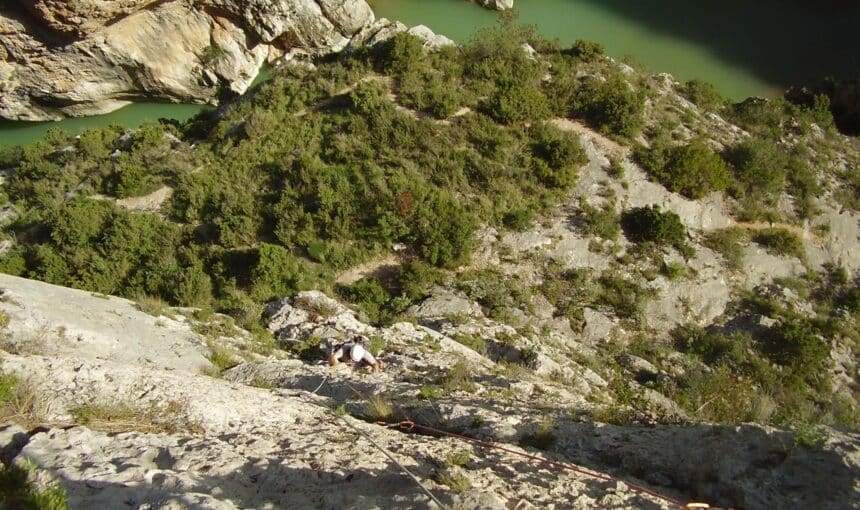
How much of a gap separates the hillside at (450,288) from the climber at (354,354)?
0.39 meters

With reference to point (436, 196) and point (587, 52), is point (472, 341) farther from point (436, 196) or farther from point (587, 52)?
point (587, 52)

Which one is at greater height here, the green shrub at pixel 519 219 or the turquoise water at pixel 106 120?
the green shrub at pixel 519 219

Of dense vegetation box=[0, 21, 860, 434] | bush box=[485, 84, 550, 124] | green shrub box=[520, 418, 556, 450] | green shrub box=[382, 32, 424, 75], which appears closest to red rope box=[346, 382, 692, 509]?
green shrub box=[520, 418, 556, 450]

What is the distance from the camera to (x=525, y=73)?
14.2 meters

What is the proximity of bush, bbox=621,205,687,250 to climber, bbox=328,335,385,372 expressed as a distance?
24.0 feet

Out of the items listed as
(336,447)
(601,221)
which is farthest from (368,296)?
(601,221)

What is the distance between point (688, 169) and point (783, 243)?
2.87 metres

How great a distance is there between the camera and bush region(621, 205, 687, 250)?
11.9 metres

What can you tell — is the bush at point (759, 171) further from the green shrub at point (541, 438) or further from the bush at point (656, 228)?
the green shrub at point (541, 438)

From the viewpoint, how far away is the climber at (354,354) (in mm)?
8484

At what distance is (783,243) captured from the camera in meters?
12.2

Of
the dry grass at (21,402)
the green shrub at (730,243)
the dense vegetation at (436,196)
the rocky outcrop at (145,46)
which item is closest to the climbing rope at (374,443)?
the dry grass at (21,402)

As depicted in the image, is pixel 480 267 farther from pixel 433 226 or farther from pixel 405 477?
pixel 405 477

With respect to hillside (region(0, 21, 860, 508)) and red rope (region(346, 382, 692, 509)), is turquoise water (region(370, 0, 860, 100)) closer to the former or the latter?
hillside (region(0, 21, 860, 508))
